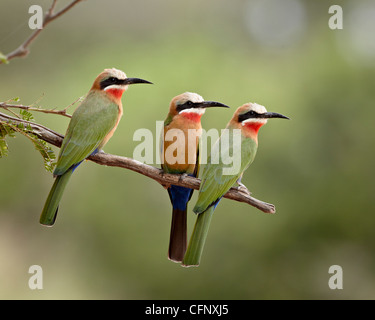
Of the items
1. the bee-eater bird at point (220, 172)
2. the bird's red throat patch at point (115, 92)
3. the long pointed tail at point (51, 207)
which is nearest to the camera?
the long pointed tail at point (51, 207)

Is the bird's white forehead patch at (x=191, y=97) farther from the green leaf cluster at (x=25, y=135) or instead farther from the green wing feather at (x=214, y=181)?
the green leaf cluster at (x=25, y=135)

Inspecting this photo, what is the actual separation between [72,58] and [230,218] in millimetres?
2831

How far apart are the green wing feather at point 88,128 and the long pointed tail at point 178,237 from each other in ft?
1.19

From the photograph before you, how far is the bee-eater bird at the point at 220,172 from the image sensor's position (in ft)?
5.39

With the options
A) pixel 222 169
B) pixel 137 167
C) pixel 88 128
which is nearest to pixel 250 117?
pixel 222 169

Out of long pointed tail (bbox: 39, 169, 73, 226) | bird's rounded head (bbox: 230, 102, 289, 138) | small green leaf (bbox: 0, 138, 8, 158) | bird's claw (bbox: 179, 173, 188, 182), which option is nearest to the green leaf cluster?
small green leaf (bbox: 0, 138, 8, 158)

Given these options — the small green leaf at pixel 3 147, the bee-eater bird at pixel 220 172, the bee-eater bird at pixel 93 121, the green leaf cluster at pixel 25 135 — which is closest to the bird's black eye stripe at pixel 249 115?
the bee-eater bird at pixel 220 172

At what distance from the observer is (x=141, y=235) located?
18.5 ft

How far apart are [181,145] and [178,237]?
304mm

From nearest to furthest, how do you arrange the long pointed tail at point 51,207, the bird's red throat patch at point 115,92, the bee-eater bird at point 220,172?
the long pointed tail at point 51,207
the bee-eater bird at point 220,172
the bird's red throat patch at point 115,92

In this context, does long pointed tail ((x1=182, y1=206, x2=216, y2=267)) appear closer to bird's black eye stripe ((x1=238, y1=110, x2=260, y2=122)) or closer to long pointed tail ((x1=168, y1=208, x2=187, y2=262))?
long pointed tail ((x1=168, y1=208, x2=187, y2=262))

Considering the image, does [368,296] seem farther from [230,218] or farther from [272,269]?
[230,218]

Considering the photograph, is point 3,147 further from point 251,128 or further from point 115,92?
point 251,128
